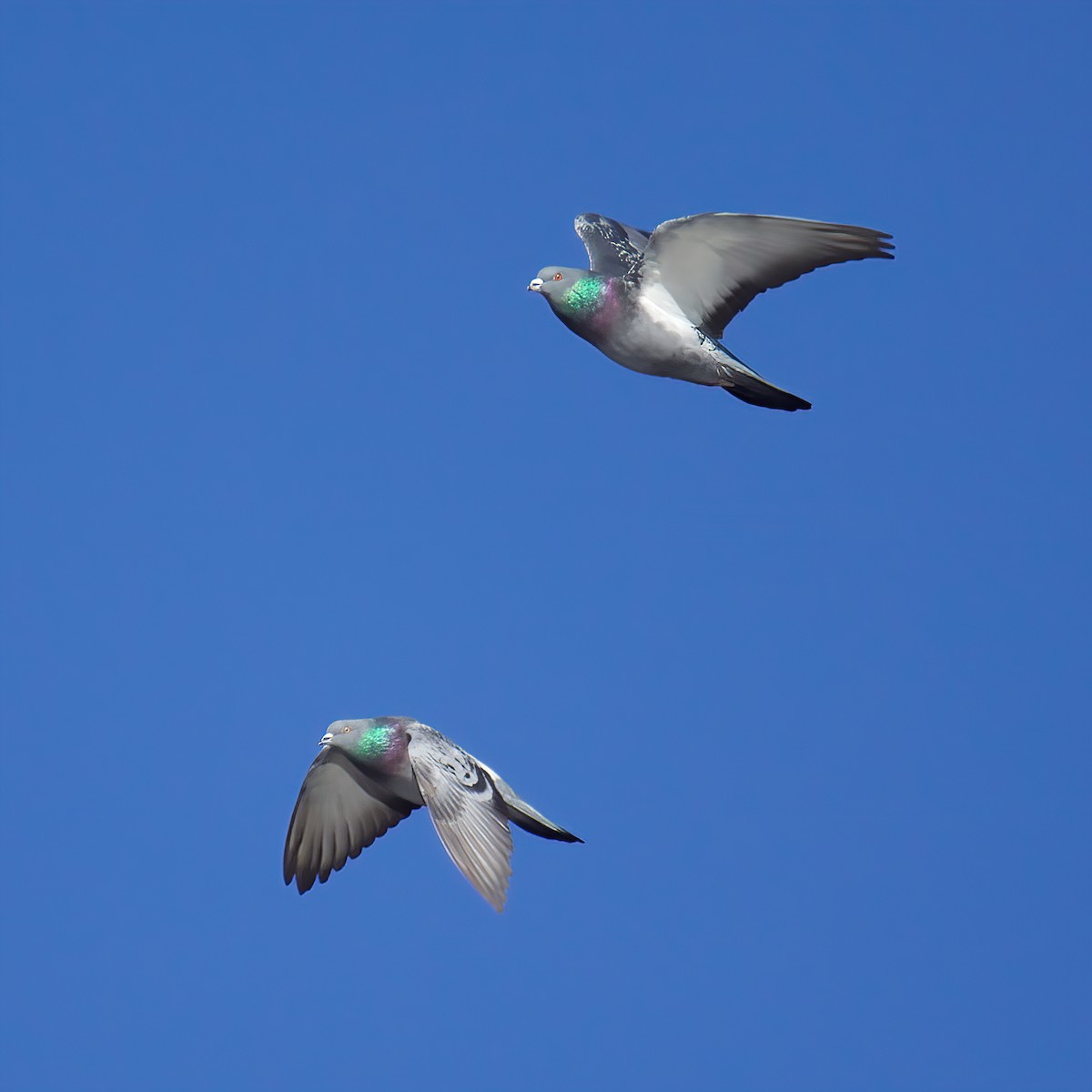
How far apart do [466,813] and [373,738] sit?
1967 mm

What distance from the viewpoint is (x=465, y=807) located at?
14883 mm

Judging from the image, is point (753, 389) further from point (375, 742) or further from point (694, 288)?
point (375, 742)

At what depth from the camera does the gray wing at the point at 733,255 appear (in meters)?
15.6

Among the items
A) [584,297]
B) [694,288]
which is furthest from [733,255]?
[584,297]

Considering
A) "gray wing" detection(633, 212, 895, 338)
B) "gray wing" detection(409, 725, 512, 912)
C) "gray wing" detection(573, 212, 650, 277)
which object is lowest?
"gray wing" detection(409, 725, 512, 912)

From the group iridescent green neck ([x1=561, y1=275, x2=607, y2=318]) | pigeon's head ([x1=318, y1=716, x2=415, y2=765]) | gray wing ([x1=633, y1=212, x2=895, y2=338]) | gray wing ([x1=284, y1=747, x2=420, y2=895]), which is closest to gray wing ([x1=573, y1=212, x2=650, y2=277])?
gray wing ([x1=633, y1=212, x2=895, y2=338])

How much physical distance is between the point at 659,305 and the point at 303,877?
694cm

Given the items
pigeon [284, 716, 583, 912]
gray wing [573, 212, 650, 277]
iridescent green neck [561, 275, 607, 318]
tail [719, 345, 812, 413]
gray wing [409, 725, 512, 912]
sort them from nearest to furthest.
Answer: gray wing [409, 725, 512, 912], pigeon [284, 716, 583, 912], tail [719, 345, 812, 413], iridescent green neck [561, 275, 607, 318], gray wing [573, 212, 650, 277]

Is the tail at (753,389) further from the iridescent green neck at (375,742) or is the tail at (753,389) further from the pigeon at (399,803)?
the iridescent green neck at (375,742)

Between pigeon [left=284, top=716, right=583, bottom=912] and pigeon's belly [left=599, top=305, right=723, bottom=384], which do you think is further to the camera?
pigeon's belly [left=599, top=305, right=723, bottom=384]

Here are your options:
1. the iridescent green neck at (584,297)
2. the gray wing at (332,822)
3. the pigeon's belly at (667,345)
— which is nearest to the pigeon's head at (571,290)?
the iridescent green neck at (584,297)

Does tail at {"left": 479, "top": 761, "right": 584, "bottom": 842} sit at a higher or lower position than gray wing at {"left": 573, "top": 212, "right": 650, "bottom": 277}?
lower

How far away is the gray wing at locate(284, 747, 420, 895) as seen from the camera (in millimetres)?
17547

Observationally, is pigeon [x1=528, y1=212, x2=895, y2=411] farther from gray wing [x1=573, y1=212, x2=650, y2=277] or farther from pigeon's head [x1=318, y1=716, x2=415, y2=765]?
pigeon's head [x1=318, y1=716, x2=415, y2=765]
